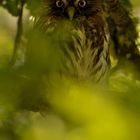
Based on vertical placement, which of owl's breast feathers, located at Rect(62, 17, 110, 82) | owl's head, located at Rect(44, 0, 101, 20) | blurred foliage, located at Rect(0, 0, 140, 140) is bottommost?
owl's breast feathers, located at Rect(62, 17, 110, 82)

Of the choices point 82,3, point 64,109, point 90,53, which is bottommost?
point 90,53

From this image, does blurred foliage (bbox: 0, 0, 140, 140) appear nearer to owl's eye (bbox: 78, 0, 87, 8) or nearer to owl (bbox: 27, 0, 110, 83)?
owl (bbox: 27, 0, 110, 83)

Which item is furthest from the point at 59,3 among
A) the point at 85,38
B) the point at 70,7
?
the point at 85,38

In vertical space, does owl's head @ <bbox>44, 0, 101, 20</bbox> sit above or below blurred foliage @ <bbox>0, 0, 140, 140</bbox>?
below

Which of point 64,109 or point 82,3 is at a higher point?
point 64,109

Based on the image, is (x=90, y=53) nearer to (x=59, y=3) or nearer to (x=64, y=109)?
(x=59, y=3)

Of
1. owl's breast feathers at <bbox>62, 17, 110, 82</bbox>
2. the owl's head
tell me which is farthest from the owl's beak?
owl's breast feathers at <bbox>62, 17, 110, 82</bbox>

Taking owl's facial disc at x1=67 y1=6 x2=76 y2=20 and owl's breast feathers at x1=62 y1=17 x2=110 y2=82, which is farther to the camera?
owl's breast feathers at x1=62 y1=17 x2=110 y2=82

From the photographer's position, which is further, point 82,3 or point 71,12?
point 82,3
